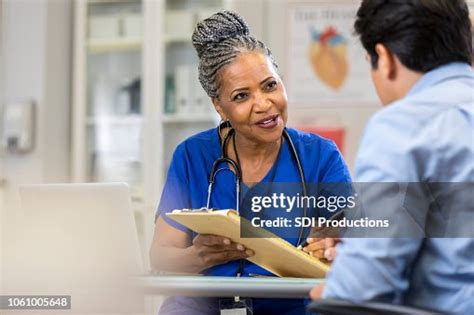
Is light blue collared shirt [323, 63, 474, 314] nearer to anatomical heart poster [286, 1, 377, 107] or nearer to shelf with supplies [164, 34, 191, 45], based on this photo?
anatomical heart poster [286, 1, 377, 107]

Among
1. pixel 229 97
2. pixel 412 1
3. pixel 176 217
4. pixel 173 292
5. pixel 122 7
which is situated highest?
pixel 122 7

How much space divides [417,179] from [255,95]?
581 mm

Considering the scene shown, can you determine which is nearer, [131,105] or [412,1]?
[412,1]

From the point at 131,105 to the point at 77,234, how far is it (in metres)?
2.33

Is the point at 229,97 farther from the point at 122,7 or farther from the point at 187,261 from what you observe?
the point at 122,7

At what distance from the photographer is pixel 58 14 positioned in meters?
3.38

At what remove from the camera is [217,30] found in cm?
149

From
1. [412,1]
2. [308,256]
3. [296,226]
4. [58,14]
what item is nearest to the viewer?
[412,1]

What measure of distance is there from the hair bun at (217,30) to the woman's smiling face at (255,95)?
6 cm

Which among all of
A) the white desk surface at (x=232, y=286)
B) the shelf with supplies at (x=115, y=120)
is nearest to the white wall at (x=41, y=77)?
the shelf with supplies at (x=115, y=120)

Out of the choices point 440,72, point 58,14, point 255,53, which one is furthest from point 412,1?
point 58,14

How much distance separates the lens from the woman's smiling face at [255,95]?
1.46 m

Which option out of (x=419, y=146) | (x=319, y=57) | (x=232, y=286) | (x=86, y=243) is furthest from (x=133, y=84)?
(x=419, y=146)

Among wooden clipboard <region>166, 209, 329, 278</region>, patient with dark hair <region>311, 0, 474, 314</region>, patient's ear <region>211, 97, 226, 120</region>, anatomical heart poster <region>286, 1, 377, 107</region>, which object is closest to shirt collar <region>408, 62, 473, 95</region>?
patient with dark hair <region>311, 0, 474, 314</region>
